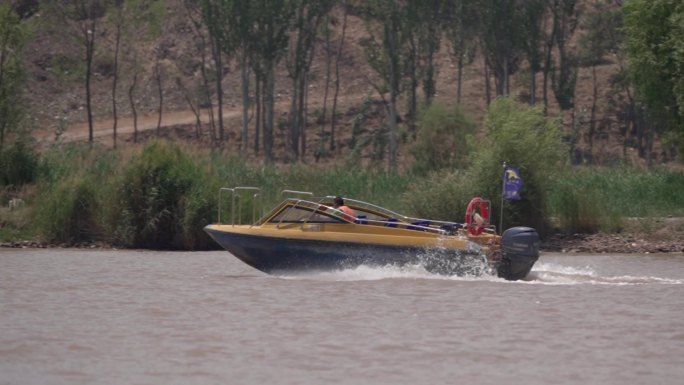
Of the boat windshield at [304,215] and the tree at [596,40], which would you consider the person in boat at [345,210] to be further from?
the tree at [596,40]

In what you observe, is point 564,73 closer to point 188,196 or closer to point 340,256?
point 188,196

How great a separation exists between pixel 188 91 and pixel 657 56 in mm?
39498

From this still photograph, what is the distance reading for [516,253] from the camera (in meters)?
23.7

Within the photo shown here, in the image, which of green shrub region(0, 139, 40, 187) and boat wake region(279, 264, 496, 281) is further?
green shrub region(0, 139, 40, 187)

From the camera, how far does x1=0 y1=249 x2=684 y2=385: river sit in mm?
14711

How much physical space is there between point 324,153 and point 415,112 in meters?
5.13

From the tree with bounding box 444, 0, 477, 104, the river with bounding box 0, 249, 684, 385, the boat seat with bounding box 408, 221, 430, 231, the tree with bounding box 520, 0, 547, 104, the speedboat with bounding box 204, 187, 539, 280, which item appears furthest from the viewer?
the tree with bounding box 444, 0, 477, 104

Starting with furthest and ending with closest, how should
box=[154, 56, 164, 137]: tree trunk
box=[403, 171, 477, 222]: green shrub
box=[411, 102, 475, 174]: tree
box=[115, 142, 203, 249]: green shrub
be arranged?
box=[154, 56, 164, 137]: tree trunk, box=[411, 102, 475, 174]: tree, box=[403, 171, 477, 222]: green shrub, box=[115, 142, 203, 249]: green shrub

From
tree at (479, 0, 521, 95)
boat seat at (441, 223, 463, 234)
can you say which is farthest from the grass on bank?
tree at (479, 0, 521, 95)

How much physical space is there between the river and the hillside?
4273 cm

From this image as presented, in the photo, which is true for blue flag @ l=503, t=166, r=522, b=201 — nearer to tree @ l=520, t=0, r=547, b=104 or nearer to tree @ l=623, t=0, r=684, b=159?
tree @ l=623, t=0, r=684, b=159

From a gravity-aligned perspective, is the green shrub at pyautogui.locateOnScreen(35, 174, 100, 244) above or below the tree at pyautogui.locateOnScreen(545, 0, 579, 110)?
below

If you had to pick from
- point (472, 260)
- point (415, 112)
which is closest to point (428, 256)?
point (472, 260)

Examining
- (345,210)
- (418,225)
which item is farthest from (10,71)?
(418,225)
